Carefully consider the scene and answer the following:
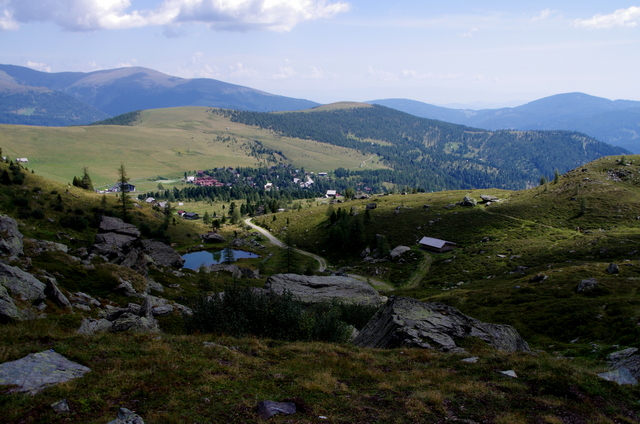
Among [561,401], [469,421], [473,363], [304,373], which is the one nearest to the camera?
[469,421]

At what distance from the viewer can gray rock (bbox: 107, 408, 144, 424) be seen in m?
11.3

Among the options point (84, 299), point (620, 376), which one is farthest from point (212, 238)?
point (620, 376)

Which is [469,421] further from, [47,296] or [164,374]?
[47,296]

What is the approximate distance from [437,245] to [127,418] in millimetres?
92537

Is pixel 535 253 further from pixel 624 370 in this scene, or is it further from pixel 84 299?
pixel 84 299

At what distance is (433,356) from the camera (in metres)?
22.5

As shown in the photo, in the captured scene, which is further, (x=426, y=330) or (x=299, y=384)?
(x=426, y=330)

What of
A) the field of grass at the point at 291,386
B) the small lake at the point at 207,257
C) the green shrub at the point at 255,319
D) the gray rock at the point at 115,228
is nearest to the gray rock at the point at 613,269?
the field of grass at the point at 291,386

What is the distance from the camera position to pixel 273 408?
527 inches

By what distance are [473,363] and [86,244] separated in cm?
6011

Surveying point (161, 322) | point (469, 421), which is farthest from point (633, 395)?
point (161, 322)

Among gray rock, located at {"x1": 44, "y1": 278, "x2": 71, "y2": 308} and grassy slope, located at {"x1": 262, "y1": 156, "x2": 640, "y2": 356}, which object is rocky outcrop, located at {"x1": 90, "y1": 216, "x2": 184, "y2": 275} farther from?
grassy slope, located at {"x1": 262, "y1": 156, "x2": 640, "y2": 356}

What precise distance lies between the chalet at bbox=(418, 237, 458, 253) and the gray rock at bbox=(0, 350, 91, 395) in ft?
298

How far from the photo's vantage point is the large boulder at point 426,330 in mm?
26672
